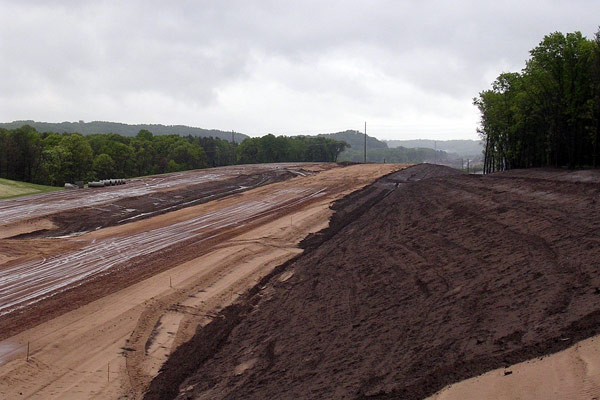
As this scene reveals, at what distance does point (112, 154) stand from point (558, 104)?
71665mm

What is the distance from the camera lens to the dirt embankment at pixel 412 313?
8312 millimetres

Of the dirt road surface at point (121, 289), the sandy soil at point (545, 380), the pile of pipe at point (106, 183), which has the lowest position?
the dirt road surface at point (121, 289)

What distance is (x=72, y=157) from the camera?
240 ft

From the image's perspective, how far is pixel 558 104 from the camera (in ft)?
127

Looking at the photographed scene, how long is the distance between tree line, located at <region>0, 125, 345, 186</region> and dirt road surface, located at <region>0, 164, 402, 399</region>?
44.4 m

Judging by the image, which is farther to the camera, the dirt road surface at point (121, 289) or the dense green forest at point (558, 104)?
the dense green forest at point (558, 104)

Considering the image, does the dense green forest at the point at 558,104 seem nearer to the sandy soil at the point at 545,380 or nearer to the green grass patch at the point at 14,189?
the sandy soil at the point at 545,380

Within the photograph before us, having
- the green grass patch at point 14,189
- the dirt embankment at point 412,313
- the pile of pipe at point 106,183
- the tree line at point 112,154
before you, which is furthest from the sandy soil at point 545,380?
the tree line at point 112,154

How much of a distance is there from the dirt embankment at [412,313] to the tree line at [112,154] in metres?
63.4

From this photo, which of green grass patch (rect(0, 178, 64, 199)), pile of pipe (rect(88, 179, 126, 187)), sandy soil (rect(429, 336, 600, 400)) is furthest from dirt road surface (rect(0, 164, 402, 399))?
pile of pipe (rect(88, 179, 126, 187))

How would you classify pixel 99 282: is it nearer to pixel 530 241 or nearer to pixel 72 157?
pixel 530 241

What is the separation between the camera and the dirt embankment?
8312 mm

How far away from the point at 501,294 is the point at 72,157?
73.5 metres

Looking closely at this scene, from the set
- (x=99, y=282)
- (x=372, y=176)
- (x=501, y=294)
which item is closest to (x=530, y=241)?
(x=501, y=294)
